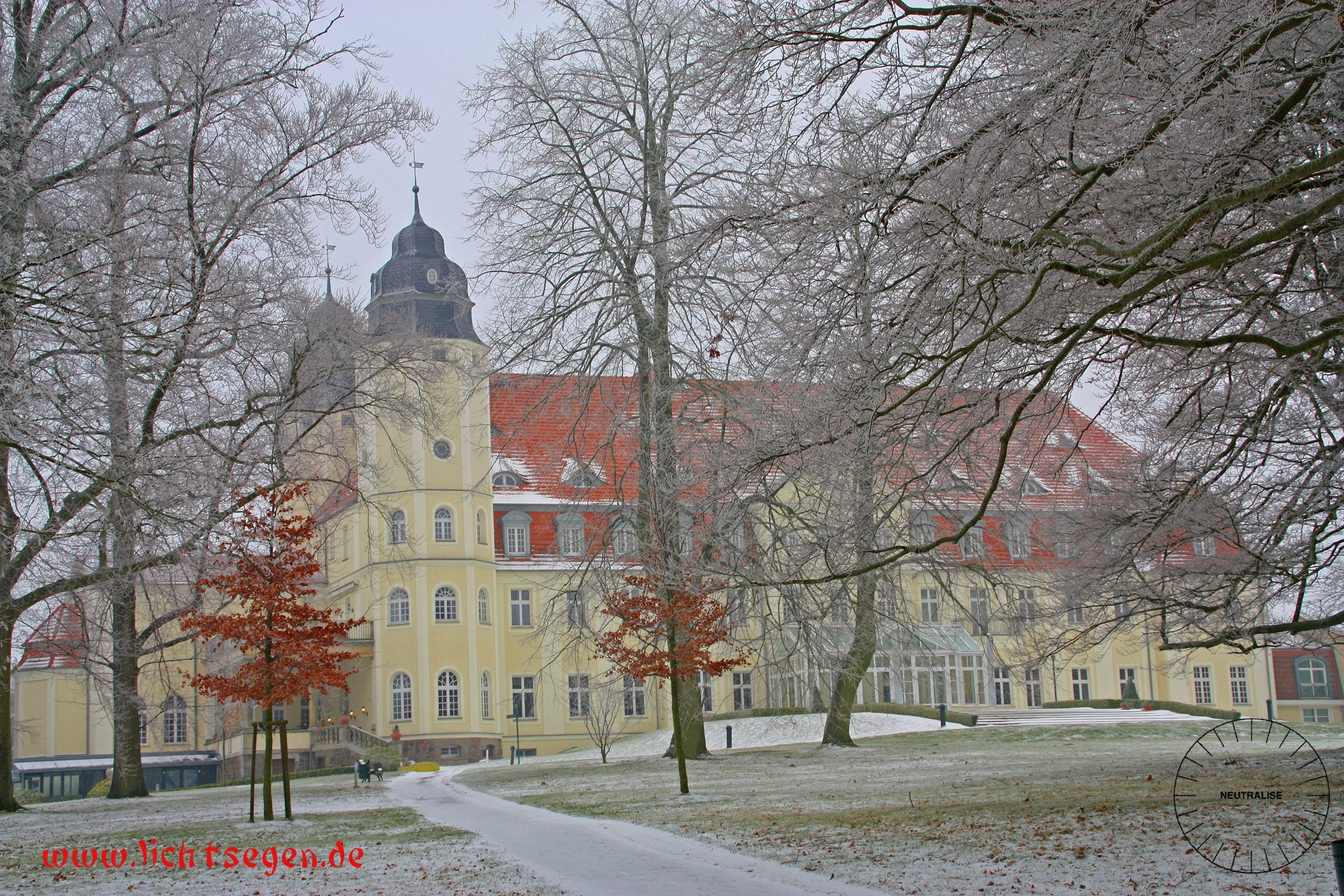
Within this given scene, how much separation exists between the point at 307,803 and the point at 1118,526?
1325 centimetres

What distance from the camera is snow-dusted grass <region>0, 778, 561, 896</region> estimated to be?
9.23 m

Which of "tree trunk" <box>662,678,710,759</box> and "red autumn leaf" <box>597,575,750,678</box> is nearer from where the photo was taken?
"red autumn leaf" <box>597,575,750,678</box>

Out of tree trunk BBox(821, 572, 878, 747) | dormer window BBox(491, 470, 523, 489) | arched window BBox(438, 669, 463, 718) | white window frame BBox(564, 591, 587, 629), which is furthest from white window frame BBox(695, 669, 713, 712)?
white window frame BBox(564, 591, 587, 629)

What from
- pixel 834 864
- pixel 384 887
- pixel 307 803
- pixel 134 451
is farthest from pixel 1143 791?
pixel 307 803

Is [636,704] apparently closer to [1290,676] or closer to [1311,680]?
[1290,676]

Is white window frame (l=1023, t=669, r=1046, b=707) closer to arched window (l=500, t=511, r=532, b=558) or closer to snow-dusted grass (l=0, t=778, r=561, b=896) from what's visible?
arched window (l=500, t=511, r=532, b=558)

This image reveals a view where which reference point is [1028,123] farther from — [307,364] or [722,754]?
[722,754]

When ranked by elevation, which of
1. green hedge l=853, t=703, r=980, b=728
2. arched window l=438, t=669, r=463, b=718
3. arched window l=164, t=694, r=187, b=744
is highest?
arched window l=438, t=669, r=463, b=718

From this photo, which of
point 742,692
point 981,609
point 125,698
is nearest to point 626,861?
point 981,609

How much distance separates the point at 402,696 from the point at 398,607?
2885 mm

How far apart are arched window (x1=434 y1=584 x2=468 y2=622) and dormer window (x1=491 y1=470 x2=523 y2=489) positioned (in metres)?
4.21

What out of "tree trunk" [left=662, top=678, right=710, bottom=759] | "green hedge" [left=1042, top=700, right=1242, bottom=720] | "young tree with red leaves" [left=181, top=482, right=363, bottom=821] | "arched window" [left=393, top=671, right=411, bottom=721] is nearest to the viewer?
"young tree with red leaves" [left=181, top=482, right=363, bottom=821]

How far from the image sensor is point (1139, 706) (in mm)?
38812

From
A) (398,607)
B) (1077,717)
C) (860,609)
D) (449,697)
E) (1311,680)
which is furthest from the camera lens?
(1311,680)
